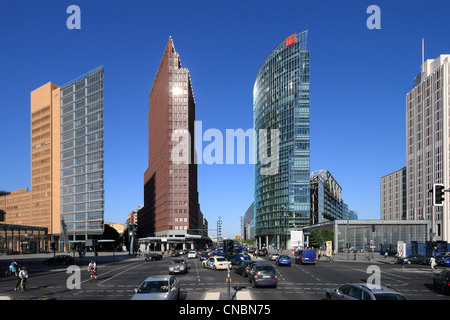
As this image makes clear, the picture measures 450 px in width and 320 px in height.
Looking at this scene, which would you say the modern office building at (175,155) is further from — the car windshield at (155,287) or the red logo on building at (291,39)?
the car windshield at (155,287)

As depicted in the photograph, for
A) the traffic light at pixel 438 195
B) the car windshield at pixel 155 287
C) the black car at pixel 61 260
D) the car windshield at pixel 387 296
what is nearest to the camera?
the car windshield at pixel 387 296

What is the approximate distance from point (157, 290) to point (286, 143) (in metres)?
139

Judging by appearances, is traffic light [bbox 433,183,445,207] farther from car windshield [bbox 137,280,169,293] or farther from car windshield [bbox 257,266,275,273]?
car windshield [bbox 137,280,169,293]

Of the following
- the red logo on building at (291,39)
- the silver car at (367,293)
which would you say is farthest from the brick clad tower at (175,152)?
the silver car at (367,293)

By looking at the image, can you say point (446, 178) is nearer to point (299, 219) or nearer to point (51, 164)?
point (299, 219)

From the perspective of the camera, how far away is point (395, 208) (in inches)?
7815

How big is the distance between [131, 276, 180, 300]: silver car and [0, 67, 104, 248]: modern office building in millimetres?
130377

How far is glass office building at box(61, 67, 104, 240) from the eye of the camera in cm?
14475

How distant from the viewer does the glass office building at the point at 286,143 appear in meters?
153

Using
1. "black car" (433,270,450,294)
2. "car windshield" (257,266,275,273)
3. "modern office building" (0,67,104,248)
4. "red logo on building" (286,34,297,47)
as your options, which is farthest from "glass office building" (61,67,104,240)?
"black car" (433,270,450,294)

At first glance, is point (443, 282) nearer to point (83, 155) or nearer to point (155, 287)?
point (155, 287)

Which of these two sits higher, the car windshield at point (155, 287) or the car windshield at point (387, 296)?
the car windshield at point (387, 296)
